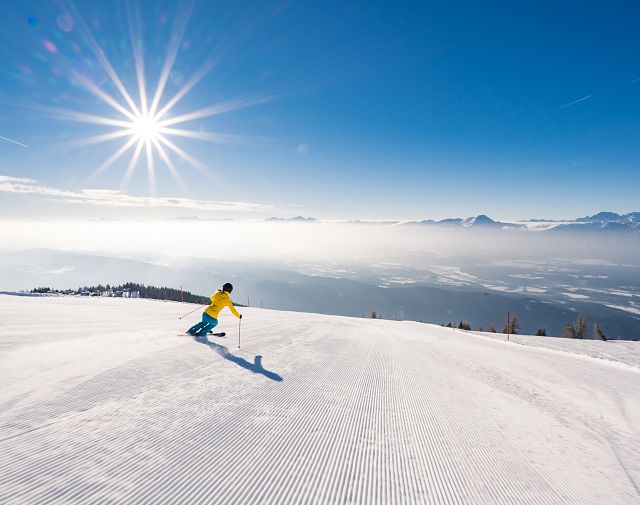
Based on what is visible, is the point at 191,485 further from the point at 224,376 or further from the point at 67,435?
the point at 224,376

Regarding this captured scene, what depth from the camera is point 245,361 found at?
669 centimetres

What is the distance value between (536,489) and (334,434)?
2.33 metres

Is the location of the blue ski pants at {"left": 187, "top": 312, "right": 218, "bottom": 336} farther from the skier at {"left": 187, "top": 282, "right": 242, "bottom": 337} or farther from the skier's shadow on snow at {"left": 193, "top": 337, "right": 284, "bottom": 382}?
the skier's shadow on snow at {"left": 193, "top": 337, "right": 284, "bottom": 382}

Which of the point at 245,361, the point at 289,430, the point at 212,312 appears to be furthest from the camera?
the point at 212,312

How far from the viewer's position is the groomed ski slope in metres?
2.83

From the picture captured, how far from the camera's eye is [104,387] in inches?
181

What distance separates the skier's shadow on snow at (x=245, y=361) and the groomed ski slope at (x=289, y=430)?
0.21 ft

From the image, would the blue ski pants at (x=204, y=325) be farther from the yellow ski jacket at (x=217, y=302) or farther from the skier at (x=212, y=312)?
the yellow ski jacket at (x=217, y=302)

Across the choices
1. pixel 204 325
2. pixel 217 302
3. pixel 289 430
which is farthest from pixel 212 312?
pixel 289 430

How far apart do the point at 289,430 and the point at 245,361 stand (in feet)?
10.1

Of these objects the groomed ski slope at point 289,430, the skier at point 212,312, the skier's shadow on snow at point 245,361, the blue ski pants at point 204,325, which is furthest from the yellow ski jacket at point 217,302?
the groomed ski slope at point 289,430


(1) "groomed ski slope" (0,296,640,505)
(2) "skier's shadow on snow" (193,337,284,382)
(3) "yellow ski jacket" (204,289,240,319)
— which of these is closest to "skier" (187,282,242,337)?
(3) "yellow ski jacket" (204,289,240,319)

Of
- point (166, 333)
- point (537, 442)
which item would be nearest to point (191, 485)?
point (537, 442)

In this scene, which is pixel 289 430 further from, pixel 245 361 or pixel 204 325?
pixel 204 325
